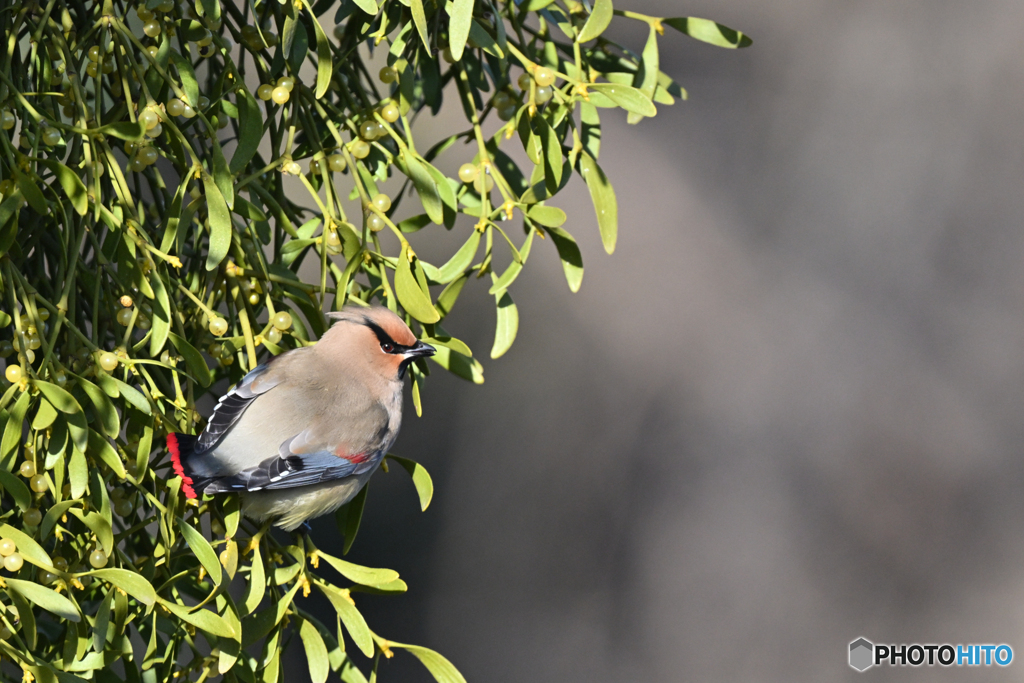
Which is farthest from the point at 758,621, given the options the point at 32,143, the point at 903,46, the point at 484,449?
the point at 32,143

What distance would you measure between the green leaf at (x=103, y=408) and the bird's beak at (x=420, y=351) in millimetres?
199

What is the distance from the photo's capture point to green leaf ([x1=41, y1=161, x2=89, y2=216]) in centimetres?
51

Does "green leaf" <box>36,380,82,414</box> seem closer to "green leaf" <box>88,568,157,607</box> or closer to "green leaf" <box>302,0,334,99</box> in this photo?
"green leaf" <box>88,568,157,607</box>

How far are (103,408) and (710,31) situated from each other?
50 cm

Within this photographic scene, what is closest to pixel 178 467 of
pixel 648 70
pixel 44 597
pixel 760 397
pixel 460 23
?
pixel 44 597

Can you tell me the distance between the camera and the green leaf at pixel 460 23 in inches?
19.9

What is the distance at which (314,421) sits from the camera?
2.13 feet

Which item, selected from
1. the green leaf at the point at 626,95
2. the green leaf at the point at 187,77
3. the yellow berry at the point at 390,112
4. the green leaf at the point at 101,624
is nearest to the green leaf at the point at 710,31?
the green leaf at the point at 626,95

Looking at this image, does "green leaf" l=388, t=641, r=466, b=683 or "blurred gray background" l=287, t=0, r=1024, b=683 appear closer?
"green leaf" l=388, t=641, r=466, b=683


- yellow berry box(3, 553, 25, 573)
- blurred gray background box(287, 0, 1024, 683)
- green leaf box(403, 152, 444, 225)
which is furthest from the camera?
blurred gray background box(287, 0, 1024, 683)

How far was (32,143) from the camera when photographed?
1.71ft

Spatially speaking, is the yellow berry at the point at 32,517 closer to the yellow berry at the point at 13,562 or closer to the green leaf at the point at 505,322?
the yellow berry at the point at 13,562

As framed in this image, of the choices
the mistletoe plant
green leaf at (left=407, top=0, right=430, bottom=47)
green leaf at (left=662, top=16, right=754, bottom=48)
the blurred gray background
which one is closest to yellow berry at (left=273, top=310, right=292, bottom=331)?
the mistletoe plant

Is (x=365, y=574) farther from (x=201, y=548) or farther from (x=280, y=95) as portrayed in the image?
(x=280, y=95)
